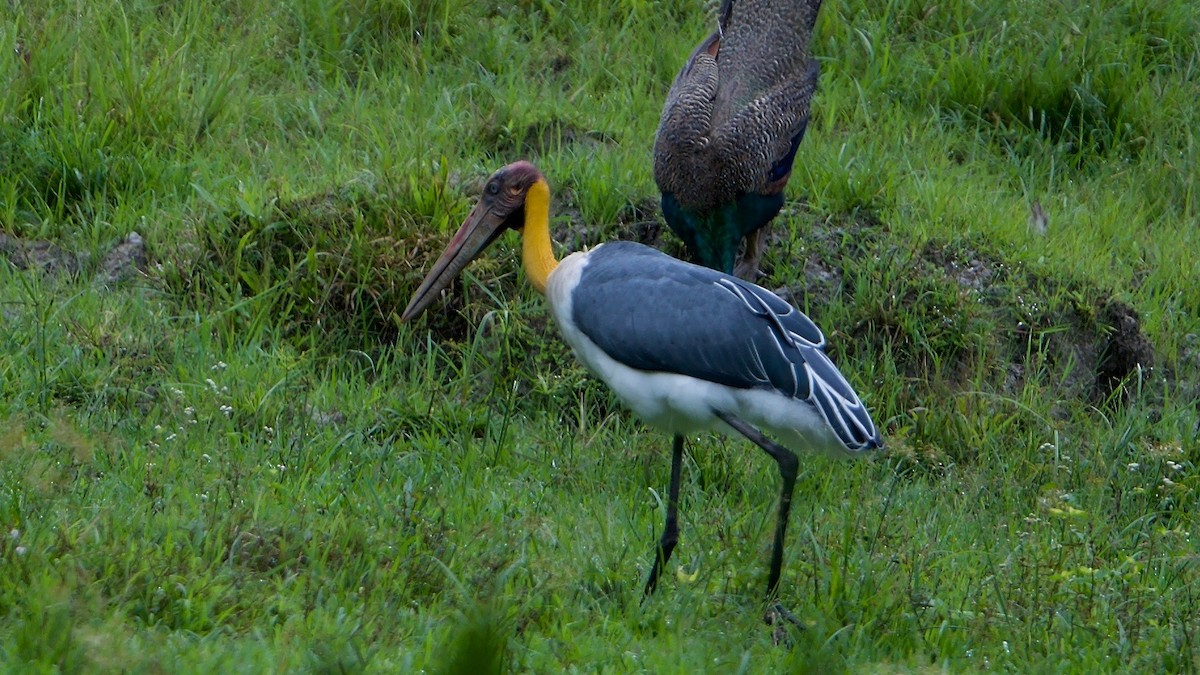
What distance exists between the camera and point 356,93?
723cm

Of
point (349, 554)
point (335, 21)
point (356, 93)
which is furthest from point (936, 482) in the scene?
point (335, 21)

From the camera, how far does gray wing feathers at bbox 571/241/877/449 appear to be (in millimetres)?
4164

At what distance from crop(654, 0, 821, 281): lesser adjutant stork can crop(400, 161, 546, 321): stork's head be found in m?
1.13

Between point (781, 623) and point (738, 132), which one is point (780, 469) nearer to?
point (781, 623)

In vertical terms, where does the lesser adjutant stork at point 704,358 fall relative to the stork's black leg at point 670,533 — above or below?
above

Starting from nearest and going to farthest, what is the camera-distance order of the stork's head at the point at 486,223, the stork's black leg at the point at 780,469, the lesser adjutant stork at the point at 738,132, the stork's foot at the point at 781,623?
the stork's foot at the point at 781,623 < the stork's black leg at the point at 780,469 < the stork's head at the point at 486,223 < the lesser adjutant stork at the point at 738,132

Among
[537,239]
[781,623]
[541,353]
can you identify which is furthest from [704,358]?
[541,353]

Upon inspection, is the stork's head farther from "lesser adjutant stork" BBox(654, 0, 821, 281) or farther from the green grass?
"lesser adjutant stork" BBox(654, 0, 821, 281)

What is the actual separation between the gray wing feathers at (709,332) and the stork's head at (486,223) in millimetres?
681

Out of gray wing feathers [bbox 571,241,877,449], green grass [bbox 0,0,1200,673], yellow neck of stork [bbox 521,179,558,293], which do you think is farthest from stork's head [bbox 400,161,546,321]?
gray wing feathers [bbox 571,241,877,449]

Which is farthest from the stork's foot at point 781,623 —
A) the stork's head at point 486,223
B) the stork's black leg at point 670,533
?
the stork's head at point 486,223

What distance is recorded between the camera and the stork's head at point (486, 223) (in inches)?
205

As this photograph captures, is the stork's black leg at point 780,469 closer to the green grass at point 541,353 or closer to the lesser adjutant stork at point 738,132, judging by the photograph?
the green grass at point 541,353

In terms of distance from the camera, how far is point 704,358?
4.26m
